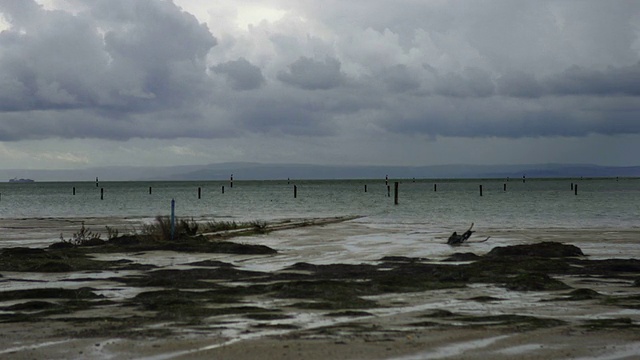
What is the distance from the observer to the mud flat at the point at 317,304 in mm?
9828

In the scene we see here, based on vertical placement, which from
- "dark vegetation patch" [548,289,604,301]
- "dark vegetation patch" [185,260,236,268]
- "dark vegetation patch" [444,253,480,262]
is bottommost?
"dark vegetation patch" [444,253,480,262]

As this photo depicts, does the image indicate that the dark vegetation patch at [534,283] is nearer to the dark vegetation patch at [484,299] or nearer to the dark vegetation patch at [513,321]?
the dark vegetation patch at [484,299]

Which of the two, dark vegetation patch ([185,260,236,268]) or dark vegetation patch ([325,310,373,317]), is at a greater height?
dark vegetation patch ([325,310,373,317])

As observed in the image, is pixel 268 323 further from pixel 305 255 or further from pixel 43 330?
pixel 305 255

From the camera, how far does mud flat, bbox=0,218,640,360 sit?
9828 millimetres

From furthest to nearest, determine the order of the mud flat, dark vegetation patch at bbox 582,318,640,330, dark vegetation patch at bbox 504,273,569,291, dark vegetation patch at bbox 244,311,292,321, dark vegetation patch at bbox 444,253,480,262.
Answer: dark vegetation patch at bbox 444,253,480,262, dark vegetation patch at bbox 504,273,569,291, dark vegetation patch at bbox 244,311,292,321, dark vegetation patch at bbox 582,318,640,330, the mud flat

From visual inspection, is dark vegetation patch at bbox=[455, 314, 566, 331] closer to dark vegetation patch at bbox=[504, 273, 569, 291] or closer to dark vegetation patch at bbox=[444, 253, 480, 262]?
dark vegetation patch at bbox=[504, 273, 569, 291]

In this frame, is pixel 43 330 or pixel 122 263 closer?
pixel 43 330

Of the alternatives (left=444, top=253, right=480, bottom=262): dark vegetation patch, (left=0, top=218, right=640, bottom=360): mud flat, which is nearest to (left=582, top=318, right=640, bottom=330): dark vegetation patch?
(left=0, top=218, right=640, bottom=360): mud flat

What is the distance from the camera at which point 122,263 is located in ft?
A: 70.1

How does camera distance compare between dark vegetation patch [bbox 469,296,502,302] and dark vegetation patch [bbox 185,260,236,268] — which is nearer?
dark vegetation patch [bbox 469,296,502,302]

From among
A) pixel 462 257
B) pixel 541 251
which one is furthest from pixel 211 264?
pixel 541 251

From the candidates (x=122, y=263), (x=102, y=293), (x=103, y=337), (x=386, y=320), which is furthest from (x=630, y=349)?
(x=122, y=263)

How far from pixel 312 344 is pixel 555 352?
297 centimetres
